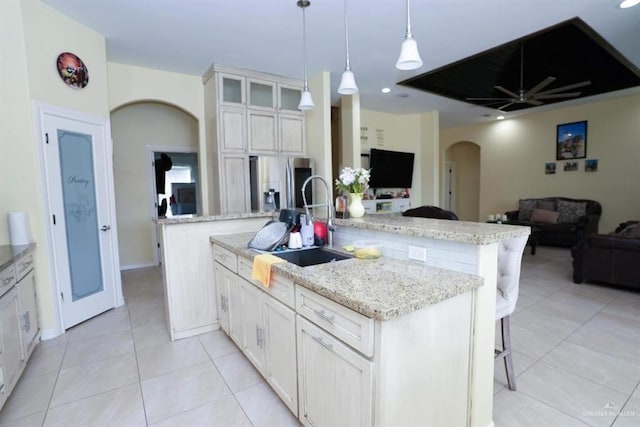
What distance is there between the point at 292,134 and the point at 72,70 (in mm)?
2555

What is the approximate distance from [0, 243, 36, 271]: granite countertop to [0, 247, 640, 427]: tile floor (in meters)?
0.87

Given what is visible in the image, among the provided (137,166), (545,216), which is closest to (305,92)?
(137,166)

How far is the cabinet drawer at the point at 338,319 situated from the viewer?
1202 mm

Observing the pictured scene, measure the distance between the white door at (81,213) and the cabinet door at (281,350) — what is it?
7.81ft

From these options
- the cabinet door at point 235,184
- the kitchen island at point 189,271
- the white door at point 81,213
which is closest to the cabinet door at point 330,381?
the kitchen island at point 189,271

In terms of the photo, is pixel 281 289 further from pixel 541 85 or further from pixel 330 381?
pixel 541 85

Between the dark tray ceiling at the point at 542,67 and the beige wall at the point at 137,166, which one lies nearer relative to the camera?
the dark tray ceiling at the point at 542,67

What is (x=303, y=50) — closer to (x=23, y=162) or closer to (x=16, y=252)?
(x=23, y=162)

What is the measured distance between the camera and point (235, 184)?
14.1 ft

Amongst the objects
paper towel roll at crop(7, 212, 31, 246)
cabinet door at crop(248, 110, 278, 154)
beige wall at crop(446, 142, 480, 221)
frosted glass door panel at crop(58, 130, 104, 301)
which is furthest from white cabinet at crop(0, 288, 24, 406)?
beige wall at crop(446, 142, 480, 221)

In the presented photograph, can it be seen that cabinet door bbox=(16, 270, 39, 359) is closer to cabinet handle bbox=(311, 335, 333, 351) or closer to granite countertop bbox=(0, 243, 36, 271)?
granite countertop bbox=(0, 243, 36, 271)

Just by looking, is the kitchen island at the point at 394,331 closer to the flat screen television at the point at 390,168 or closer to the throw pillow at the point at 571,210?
the flat screen television at the point at 390,168

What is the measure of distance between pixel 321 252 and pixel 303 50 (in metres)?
2.61

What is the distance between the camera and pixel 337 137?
249 inches
